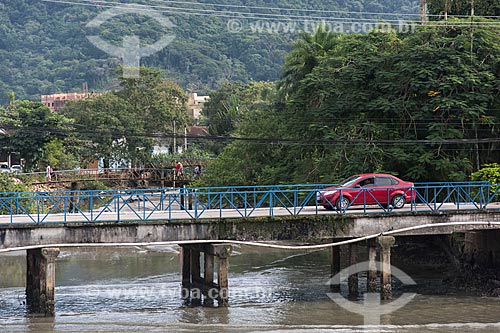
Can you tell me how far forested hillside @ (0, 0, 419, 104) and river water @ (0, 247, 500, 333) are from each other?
11506cm

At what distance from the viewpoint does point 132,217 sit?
27.4 metres

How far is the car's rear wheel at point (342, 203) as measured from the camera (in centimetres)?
2773

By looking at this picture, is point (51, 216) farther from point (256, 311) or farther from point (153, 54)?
point (153, 54)

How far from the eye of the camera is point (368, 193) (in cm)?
2880

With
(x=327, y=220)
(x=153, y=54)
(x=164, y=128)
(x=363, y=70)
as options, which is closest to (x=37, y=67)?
(x=153, y=54)

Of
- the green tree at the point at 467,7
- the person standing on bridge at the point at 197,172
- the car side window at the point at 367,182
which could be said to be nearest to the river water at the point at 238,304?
the car side window at the point at 367,182

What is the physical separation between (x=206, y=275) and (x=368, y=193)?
6025 millimetres

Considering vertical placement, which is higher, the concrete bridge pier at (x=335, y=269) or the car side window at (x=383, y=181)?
the car side window at (x=383, y=181)

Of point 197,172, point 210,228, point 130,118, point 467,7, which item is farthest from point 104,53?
point 210,228

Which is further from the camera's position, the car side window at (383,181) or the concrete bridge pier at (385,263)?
the car side window at (383,181)

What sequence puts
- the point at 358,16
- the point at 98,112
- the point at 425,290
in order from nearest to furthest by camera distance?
1. the point at 425,290
2. the point at 98,112
3. the point at 358,16

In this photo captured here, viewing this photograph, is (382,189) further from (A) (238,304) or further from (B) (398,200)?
(A) (238,304)

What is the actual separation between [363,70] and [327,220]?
515 inches

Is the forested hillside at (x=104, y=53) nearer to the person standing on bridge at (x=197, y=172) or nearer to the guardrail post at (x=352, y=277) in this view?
the person standing on bridge at (x=197, y=172)
